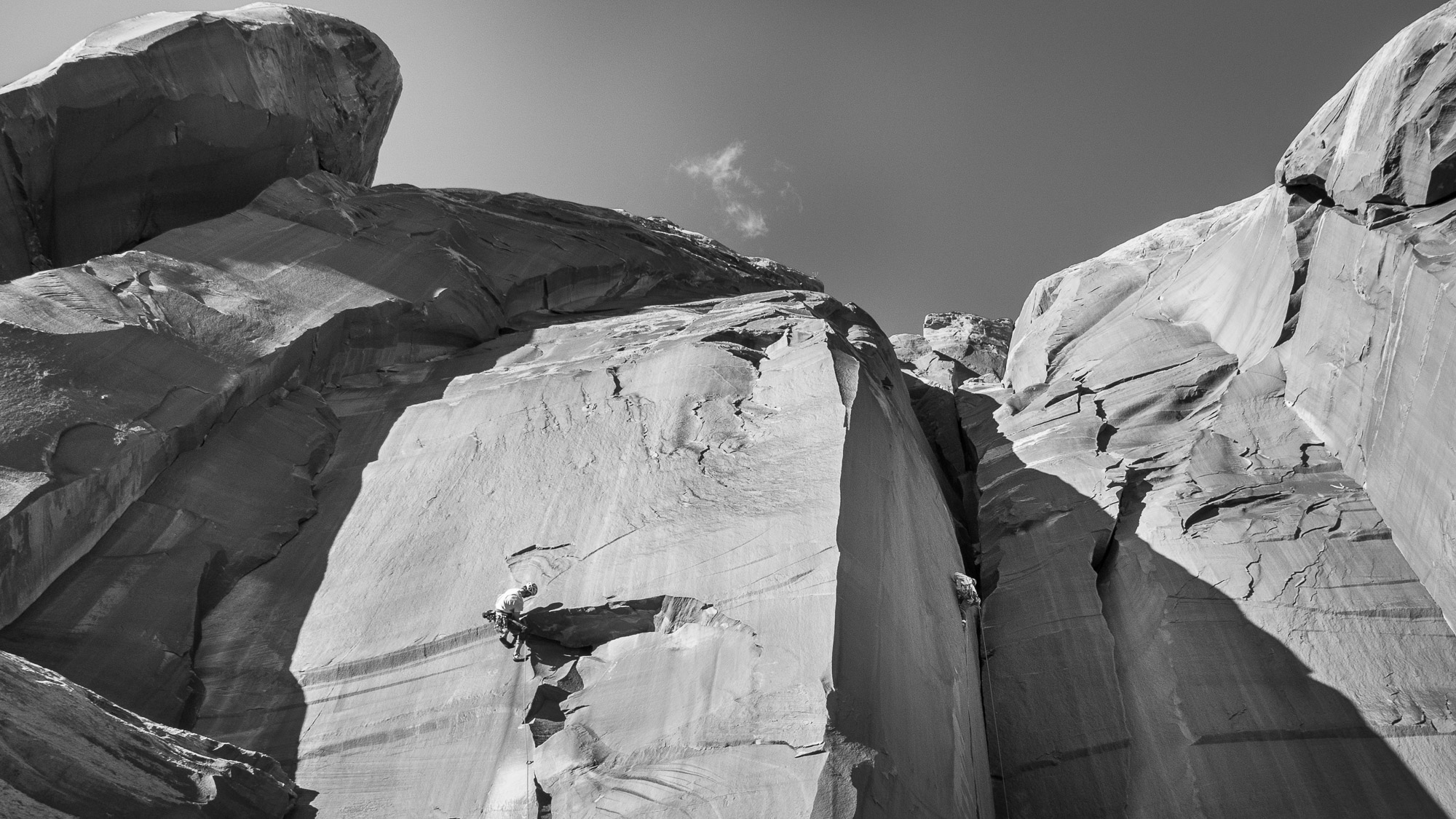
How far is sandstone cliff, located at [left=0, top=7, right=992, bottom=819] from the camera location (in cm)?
718

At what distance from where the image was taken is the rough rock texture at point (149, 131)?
1366 centimetres

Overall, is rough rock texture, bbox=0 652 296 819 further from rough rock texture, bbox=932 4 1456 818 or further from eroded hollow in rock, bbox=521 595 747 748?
rough rock texture, bbox=932 4 1456 818

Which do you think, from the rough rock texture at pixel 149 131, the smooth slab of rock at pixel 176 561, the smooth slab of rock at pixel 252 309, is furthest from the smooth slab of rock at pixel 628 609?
the rough rock texture at pixel 149 131

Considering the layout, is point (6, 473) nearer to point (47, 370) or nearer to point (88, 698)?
point (47, 370)

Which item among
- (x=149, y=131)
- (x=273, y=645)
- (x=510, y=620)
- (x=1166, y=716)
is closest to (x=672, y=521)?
(x=510, y=620)

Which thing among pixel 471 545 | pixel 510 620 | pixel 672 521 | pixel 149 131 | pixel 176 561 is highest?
pixel 149 131

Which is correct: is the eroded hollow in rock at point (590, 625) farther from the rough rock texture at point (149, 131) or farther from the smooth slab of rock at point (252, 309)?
the rough rock texture at point (149, 131)

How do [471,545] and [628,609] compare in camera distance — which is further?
[471,545]

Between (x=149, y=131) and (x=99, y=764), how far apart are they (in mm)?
11962

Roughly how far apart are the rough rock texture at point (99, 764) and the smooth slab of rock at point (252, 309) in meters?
2.69

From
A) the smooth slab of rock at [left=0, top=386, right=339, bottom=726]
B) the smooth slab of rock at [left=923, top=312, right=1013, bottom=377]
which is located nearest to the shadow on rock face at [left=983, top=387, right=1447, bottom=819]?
the smooth slab of rock at [left=0, top=386, right=339, bottom=726]

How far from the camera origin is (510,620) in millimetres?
8141

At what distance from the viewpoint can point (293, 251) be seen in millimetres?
13359

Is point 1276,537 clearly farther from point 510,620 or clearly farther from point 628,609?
point 510,620
